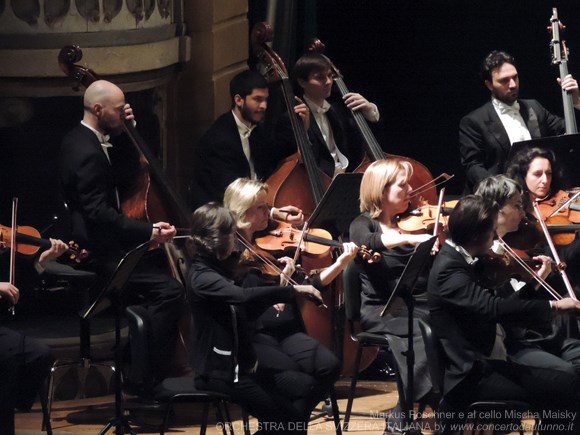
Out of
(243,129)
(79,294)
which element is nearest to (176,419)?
(79,294)

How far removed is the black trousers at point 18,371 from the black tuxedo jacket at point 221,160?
4.26 ft

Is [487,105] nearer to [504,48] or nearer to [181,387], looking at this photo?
[504,48]

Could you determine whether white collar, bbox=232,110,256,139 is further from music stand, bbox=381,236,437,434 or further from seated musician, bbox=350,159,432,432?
music stand, bbox=381,236,437,434

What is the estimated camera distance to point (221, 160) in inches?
265

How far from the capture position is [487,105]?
7.20 metres

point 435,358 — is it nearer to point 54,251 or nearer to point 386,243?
point 386,243

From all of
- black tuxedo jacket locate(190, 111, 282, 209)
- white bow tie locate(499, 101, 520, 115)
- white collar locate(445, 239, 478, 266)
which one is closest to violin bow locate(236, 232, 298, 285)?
white collar locate(445, 239, 478, 266)

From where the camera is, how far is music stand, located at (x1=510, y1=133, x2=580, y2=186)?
642 cm

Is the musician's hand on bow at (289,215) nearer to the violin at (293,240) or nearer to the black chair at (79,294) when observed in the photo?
the violin at (293,240)

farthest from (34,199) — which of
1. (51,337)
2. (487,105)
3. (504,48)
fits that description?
(504,48)

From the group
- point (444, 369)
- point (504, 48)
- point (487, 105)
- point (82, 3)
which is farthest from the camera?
point (504, 48)

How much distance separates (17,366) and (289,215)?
1.37 metres

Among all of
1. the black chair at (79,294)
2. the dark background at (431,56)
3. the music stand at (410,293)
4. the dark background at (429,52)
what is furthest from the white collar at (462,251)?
the dark background at (431,56)

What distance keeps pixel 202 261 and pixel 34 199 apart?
1748 mm
